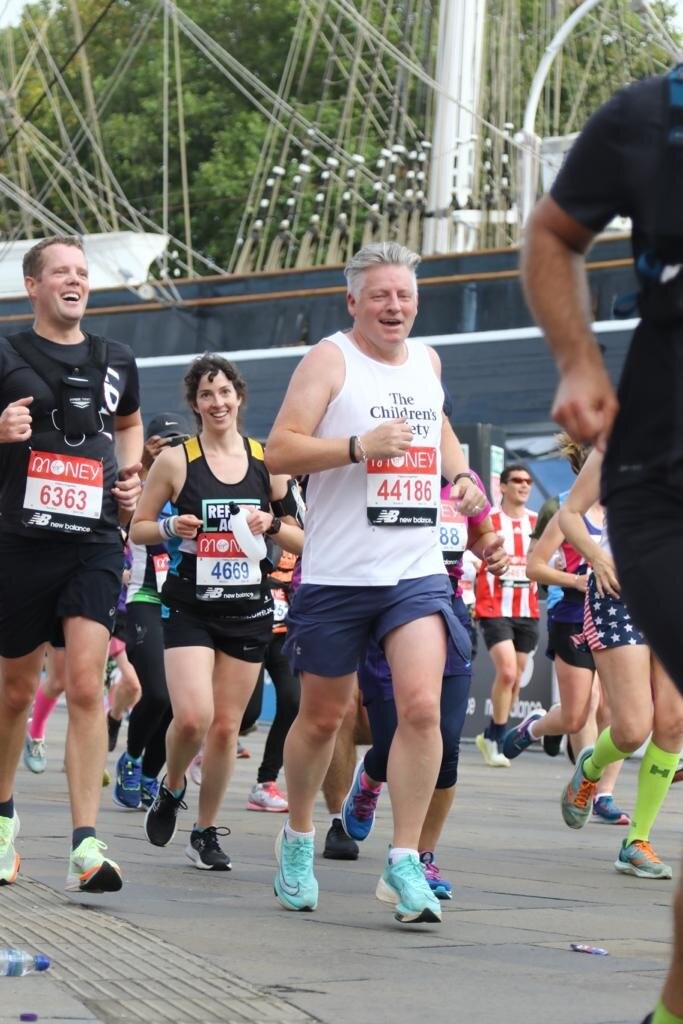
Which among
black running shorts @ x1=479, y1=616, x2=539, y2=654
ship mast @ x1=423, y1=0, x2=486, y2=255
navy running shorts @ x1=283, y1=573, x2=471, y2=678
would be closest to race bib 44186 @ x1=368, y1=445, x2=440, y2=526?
navy running shorts @ x1=283, y1=573, x2=471, y2=678

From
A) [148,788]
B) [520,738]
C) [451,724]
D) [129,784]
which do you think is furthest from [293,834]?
[520,738]

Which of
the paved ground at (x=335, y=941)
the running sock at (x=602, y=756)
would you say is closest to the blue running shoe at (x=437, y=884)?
the paved ground at (x=335, y=941)

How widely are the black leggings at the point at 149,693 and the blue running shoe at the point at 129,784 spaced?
0.08 metres

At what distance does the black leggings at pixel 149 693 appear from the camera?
905 cm

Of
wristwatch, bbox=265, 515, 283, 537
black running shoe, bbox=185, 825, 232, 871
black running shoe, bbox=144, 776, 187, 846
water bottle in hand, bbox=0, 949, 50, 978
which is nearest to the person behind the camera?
water bottle in hand, bbox=0, 949, 50, 978

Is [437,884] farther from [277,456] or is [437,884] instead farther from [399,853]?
[277,456]

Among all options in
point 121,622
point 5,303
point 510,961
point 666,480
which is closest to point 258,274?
point 5,303

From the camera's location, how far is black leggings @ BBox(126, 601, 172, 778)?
905cm

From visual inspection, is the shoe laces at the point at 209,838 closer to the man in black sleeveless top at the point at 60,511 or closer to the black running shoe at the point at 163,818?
the black running shoe at the point at 163,818

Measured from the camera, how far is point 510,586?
14.4 metres

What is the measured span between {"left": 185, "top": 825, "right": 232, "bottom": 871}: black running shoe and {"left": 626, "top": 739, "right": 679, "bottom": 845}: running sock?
153 centimetres

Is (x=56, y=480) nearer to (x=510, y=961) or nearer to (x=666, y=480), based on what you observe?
(x=510, y=961)

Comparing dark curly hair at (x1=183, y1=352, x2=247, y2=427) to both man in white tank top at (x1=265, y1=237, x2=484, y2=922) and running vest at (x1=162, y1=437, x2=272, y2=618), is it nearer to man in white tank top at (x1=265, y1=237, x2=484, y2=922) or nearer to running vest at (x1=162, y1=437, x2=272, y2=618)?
running vest at (x1=162, y1=437, x2=272, y2=618)

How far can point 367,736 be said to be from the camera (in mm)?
8625
